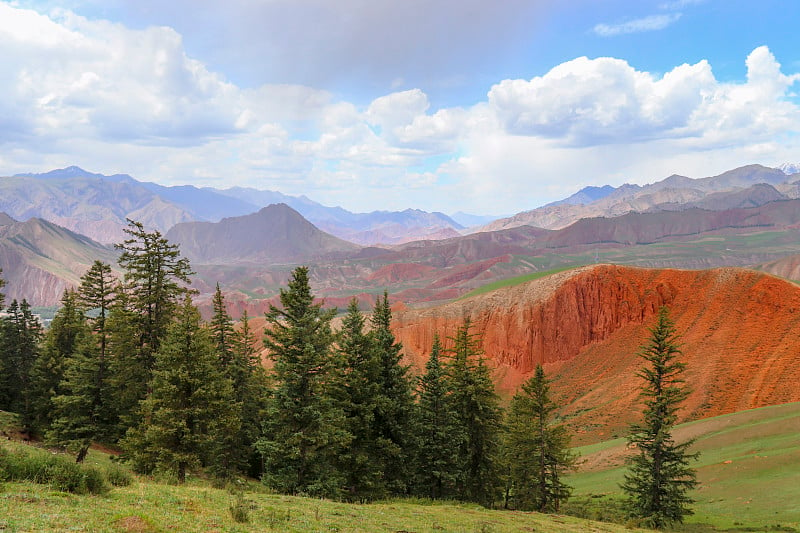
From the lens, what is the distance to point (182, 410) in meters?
22.3

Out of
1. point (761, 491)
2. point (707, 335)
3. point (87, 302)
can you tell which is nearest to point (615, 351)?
point (707, 335)

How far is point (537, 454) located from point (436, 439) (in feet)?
27.0

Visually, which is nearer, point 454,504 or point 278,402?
point 278,402

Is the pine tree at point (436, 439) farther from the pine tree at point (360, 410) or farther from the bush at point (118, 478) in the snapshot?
the bush at point (118, 478)

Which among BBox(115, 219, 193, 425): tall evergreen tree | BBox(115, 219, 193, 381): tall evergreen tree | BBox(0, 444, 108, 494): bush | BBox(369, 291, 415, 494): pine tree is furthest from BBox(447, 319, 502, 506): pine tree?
BBox(0, 444, 108, 494): bush

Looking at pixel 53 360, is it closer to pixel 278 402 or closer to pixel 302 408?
pixel 278 402

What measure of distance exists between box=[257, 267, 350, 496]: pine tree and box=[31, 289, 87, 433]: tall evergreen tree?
798 inches

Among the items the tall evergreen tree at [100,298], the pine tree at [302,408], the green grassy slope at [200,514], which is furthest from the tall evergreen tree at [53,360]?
the green grassy slope at [200,514]

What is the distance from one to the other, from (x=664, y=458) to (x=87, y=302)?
131 ft

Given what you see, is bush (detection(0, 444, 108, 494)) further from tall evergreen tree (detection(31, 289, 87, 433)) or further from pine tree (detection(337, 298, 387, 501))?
tall evergreen tree (detection(31, 289, 87, 433))

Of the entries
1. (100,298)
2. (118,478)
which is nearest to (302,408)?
(118,478)

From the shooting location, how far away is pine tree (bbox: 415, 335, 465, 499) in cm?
2666

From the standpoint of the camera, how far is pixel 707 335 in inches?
2633

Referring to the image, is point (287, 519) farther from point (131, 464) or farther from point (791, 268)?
point (791, 268)
